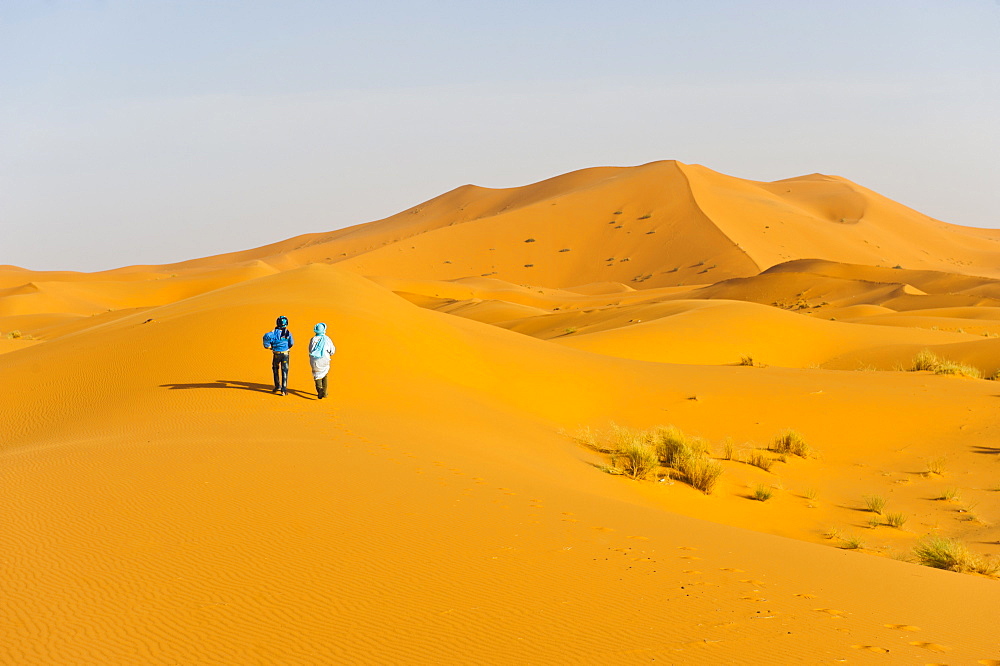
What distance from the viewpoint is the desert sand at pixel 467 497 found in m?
4.38

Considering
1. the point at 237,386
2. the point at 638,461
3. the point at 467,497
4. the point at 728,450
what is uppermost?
the point at 237,386

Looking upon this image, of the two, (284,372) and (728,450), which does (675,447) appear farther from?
(284,372)

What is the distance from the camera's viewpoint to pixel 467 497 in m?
7.34

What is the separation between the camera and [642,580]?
5.32 metres

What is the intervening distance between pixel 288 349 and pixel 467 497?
5451 mm

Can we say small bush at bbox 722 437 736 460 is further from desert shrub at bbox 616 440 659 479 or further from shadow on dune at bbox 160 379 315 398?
shadow on dune at bbox 160 379 315 398

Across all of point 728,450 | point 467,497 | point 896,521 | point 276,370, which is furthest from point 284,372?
point 896,521

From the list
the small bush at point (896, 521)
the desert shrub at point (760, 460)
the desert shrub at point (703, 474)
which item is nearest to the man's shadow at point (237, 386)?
the desert shrub at point (703, 474)

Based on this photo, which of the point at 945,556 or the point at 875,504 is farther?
the point at 875,504

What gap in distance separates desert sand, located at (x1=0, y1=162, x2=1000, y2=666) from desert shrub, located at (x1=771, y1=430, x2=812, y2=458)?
7.3 inches

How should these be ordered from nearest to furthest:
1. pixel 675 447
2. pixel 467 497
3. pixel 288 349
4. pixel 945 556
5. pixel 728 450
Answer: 1. pixel 467 497
2. pixel 945 556
3. pixel 288 349
4. pixel 675 447
5. pixel 728 450

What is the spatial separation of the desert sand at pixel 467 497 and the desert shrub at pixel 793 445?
185mm

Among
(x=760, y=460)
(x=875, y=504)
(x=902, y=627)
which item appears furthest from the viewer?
(x=760, y=460)

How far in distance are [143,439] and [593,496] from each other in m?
5.42
